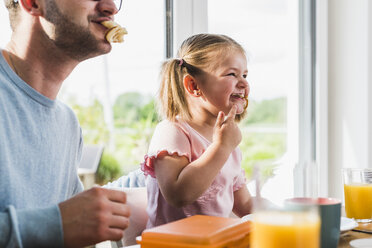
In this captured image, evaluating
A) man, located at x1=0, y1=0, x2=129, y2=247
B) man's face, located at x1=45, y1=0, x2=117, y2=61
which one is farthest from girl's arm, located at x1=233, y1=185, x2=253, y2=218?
man's face, located at x1=45, y1=0, x2=117, y2=61

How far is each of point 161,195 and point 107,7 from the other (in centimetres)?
59

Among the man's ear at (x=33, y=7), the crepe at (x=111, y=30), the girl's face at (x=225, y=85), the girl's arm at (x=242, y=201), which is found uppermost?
the man's ear at (x=33, y=7)

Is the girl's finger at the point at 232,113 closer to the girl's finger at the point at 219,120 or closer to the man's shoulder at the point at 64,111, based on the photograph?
the girl's finger at the point at 219,120

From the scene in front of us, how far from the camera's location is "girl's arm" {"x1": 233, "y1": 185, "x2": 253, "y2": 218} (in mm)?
1469

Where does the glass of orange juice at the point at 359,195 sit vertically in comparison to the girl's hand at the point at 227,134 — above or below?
below

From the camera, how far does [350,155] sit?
224 cm

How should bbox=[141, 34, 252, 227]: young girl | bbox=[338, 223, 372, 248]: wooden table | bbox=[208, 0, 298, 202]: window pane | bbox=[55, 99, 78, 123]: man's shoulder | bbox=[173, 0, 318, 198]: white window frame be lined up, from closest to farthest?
bbox=[338, 223, 372, 248]: wooden table, bbox=[55, 99, 78, 123]: man's shoulder, bbox=[141, 34, 252, 227]: young girl, bbox=[208, 0, 298, 202]: window pane, bbox=[173, 0, 318, 198]: white window frame

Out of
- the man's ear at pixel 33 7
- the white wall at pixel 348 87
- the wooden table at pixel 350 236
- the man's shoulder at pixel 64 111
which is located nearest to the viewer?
the wooden table at pixel 350 236

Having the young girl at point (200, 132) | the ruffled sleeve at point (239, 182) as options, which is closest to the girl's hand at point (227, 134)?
the young girl at point (200, 132)

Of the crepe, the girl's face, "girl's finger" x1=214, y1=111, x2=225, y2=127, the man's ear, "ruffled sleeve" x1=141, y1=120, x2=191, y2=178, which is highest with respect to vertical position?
the man's ear

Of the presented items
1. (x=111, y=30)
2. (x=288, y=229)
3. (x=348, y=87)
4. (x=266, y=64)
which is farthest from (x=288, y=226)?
(x=348, y=87)

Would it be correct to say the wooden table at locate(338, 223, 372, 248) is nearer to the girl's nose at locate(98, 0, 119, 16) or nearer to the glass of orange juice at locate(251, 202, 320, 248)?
the glass of orange juice at locate(251, 202, 320, 248)

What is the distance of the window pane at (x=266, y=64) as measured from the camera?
2.00 m

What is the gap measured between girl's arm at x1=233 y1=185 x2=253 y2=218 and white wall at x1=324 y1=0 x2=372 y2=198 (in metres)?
0.98
